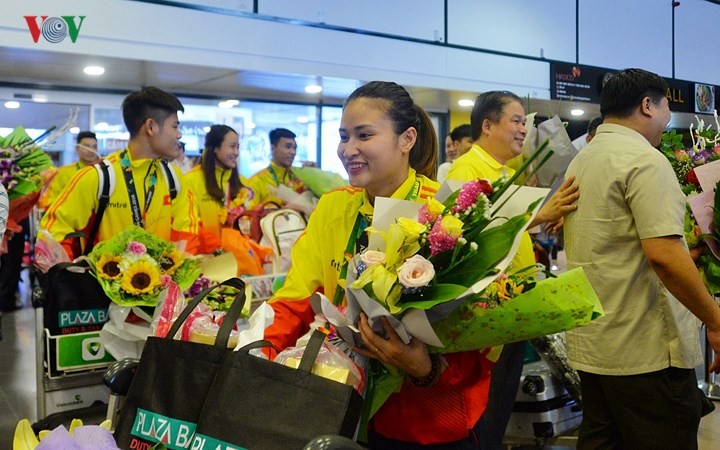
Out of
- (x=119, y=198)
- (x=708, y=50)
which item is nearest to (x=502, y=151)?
(x=119, y=198)

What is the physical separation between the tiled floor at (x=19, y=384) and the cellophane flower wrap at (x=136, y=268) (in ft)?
5.16

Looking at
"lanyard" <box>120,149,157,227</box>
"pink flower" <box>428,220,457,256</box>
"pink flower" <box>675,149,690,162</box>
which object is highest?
"pink flower" <box>675,149,690,162</box>

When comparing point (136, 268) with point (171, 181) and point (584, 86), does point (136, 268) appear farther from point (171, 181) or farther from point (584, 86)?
point (584, 86)

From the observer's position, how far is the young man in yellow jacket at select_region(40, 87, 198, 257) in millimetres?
3400

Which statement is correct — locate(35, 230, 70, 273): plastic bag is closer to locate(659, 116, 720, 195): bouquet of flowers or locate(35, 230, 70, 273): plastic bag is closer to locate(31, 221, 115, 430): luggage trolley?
locate(31, 221, 115, 430): luggage trolley

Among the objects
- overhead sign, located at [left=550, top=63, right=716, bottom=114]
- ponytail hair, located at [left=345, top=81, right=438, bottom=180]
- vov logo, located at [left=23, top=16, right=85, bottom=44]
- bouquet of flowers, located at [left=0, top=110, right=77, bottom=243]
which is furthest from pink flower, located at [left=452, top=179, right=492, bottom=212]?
overhead sign, located at [left=550, top=63, right=716, bottom=114]

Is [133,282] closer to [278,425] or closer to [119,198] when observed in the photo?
[119,198]

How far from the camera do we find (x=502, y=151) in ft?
11.8

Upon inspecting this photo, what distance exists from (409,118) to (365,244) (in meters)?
0.36

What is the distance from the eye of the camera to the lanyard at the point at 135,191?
354 centimetres

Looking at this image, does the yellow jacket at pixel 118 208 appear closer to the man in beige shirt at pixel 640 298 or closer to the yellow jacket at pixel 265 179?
the man in beige shirt at pixel 640 298

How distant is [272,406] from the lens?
1.38 meters

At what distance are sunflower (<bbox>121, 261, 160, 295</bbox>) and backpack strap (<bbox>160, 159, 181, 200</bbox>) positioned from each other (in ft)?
2.72

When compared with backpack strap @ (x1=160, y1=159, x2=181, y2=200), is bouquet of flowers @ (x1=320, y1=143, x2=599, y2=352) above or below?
below
